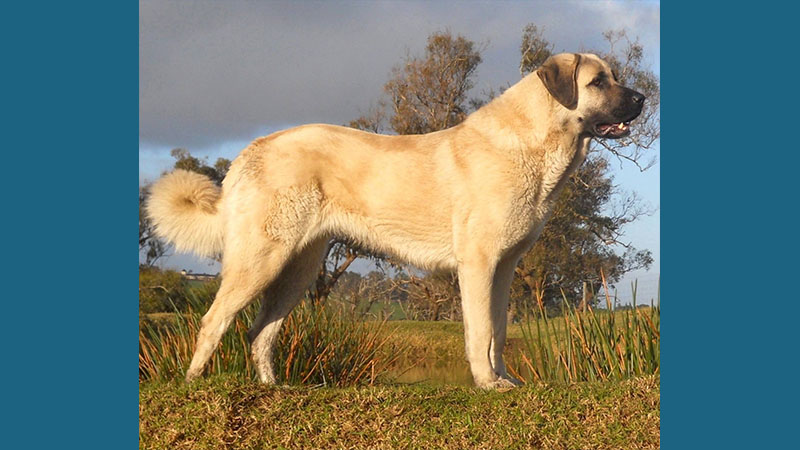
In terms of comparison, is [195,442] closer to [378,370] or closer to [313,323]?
[313,323]

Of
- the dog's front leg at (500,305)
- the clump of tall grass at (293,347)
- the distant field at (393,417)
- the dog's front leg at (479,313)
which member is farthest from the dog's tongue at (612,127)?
the clump of tall grass at (293,347)

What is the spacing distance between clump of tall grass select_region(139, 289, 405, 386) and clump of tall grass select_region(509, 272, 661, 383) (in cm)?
140

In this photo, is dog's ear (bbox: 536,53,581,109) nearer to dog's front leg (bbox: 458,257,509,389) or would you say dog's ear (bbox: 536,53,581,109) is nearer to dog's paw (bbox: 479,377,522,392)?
dog's front leg (bbox: 458,257,509,389)

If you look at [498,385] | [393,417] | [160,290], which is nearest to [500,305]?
[498,385]

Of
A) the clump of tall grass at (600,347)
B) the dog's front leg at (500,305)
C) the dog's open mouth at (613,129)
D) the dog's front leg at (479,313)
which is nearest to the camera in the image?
the dog's front leg at (479,313)

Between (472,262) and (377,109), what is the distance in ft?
16.4

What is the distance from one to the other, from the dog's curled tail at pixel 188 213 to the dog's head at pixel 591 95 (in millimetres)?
2780

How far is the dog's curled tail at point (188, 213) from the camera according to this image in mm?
5785

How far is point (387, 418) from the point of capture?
502cm

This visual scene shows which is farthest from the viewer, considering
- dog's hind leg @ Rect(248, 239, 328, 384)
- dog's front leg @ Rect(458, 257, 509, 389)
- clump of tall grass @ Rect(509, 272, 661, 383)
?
clump of tall grass @ Rect(509, 272, 661, 383)

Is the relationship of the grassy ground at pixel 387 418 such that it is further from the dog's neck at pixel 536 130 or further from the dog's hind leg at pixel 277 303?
the dog's neck at pixel 536 130

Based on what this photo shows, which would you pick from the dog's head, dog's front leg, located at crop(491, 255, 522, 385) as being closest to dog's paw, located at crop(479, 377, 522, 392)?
dog's front leg, located at crop(491, 255, 522, 385)

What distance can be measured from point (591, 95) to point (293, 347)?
326 cm

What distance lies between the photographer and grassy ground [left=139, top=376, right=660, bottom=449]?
16.0 ft
